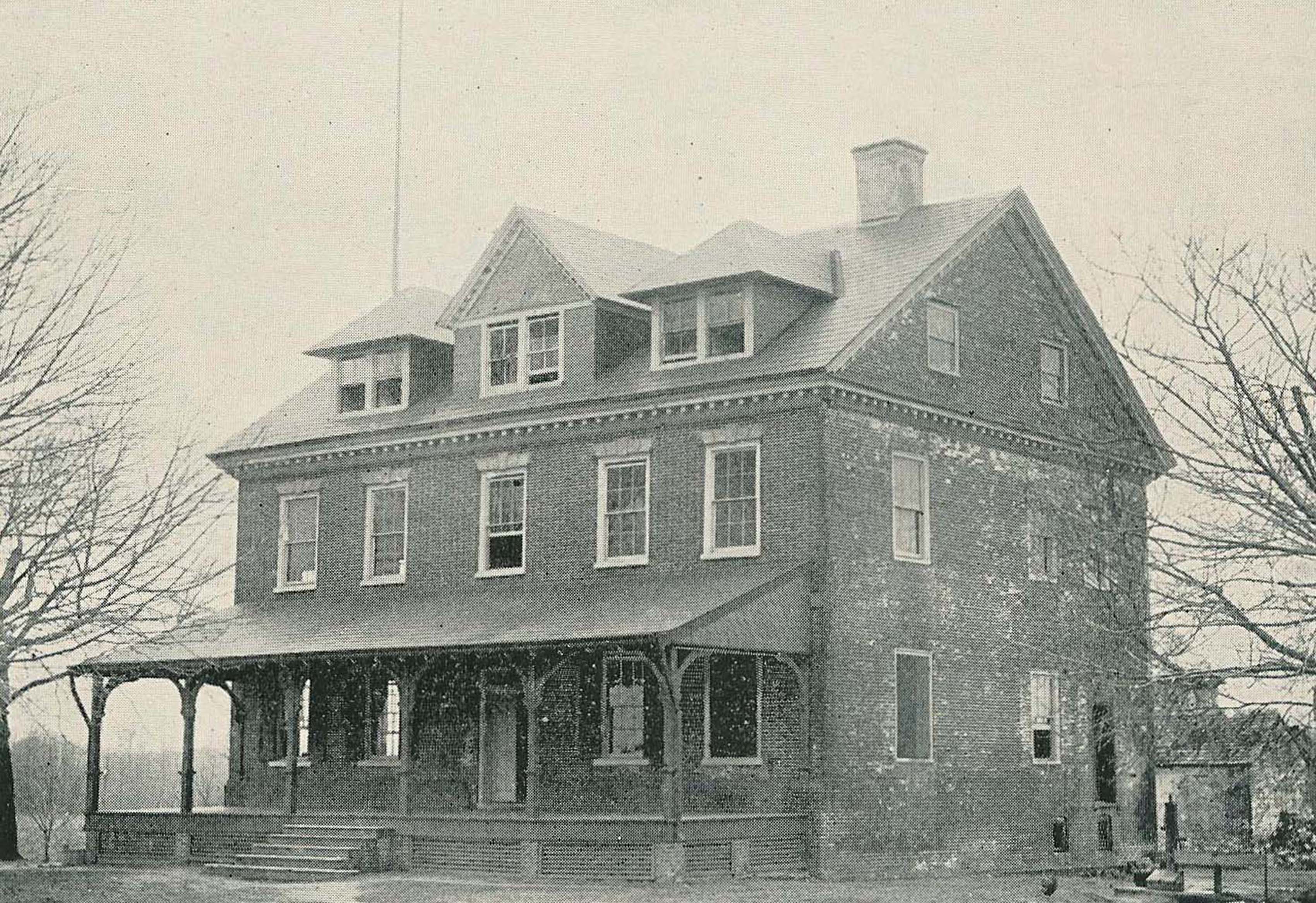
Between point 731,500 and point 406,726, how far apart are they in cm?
603

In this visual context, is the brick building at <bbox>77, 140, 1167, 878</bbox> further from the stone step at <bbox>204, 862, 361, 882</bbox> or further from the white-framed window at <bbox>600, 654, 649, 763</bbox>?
the stone step at <bbox>204, 862, 361, 882</bbox>

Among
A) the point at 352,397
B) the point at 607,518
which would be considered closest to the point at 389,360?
the point at 352,397

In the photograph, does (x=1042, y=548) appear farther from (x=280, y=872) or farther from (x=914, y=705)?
(x=280, y=872)

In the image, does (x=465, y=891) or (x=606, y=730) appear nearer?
(x=465, y=891)

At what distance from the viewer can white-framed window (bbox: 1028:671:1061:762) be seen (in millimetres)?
32469

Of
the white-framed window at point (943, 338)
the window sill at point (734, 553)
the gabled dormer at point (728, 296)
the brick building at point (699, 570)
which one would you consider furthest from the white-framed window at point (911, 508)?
the gabled dormer at point (728, 296)

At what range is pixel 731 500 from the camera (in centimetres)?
2948

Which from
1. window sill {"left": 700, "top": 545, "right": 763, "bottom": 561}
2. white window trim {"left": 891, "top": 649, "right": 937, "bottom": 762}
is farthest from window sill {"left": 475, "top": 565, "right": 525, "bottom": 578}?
white window trim {"left": 891, "top": 649, "right": 937, "bottom": 762}

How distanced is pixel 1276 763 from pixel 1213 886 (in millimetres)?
8183

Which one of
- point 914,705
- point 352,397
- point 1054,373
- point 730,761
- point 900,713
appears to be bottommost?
point 730,761

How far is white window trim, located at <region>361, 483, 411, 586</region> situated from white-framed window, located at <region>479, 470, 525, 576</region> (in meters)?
1.76

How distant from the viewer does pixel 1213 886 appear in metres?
26.9

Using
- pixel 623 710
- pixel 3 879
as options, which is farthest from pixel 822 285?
pixel 3 879

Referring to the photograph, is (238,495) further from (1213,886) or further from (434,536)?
(1213,886)
